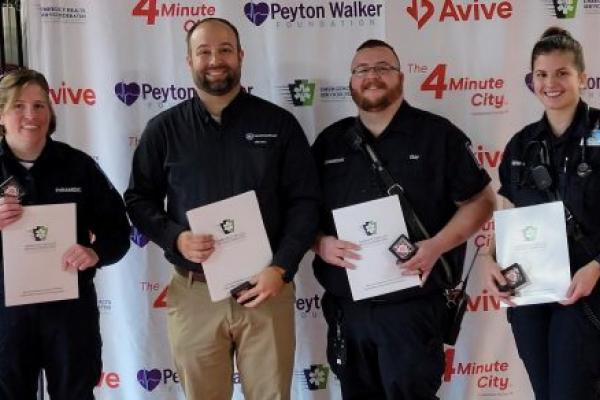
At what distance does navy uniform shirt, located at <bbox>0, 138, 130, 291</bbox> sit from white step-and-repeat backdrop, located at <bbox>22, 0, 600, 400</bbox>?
73cm

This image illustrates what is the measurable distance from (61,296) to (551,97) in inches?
70.9

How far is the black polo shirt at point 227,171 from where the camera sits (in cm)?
231

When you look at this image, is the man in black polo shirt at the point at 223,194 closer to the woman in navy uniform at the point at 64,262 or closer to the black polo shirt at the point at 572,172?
the woman in navy uniform at the point at 64,262

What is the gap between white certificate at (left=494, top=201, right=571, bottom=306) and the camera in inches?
82.7

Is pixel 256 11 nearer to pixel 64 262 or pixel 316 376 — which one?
pixel 64 262

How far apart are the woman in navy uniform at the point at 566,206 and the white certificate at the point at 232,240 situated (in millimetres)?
845

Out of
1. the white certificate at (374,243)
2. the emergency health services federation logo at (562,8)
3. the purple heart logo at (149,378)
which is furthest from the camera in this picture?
the purple heart logo at (149,378)

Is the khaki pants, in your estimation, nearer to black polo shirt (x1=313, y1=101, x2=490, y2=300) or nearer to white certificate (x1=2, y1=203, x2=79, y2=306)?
black polo shirt (x1=313, y1=101, x2=490, y2=300)

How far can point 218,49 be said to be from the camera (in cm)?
235

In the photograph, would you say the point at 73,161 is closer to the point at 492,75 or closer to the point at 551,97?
the point at 551,97

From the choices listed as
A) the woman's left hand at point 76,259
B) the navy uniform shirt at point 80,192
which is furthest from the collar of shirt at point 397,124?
the woman's left hand at point 76,259

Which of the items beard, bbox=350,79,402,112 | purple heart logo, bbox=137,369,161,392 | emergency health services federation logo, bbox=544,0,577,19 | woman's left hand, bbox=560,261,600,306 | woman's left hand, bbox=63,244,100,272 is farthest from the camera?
purple heart logo, bbox=137,369,161,392

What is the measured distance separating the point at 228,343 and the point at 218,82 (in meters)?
0.98

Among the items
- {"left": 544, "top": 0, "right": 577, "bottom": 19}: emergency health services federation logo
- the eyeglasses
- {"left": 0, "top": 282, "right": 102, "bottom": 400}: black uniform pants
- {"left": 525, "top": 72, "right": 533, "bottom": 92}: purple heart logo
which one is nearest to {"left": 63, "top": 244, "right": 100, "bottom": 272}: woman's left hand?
{"left": 0, "top": 282, "right": 102, "bottom": 400}: black uniform pants
